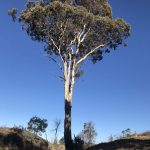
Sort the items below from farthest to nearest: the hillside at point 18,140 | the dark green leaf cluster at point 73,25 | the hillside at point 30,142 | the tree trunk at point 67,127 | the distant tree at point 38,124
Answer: the distant tree at point 38,124
the dark green leaf cluster at point 73,25
the tree trunk at point 67,127
the hillside at point 18,140
the hillside at point 30,142

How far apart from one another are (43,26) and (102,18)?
4.93 meters

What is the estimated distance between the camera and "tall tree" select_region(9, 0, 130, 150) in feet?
107

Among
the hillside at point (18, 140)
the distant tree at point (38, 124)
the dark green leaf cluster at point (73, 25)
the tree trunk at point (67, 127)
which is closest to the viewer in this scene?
the hillside at point (18, 140)

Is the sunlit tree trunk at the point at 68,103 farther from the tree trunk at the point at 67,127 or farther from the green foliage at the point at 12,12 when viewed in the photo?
the green foliage at the point at 12,12

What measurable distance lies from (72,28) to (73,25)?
28 centimetres

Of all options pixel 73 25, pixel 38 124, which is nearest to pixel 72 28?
pixel 73 25

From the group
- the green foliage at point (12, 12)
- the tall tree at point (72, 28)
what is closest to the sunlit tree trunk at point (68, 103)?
the tall tree at point (72, 28)

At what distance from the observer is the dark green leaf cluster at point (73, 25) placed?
32906 millimetres

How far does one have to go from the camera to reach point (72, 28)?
109 ft

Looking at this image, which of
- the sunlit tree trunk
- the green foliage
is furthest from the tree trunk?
the green foliage

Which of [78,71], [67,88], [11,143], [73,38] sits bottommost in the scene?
[11,143]

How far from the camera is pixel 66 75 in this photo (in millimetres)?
31922

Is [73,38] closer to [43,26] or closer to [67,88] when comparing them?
[43,26]

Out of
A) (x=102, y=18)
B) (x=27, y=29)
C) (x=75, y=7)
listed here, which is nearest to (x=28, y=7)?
(x=27, y=29)
